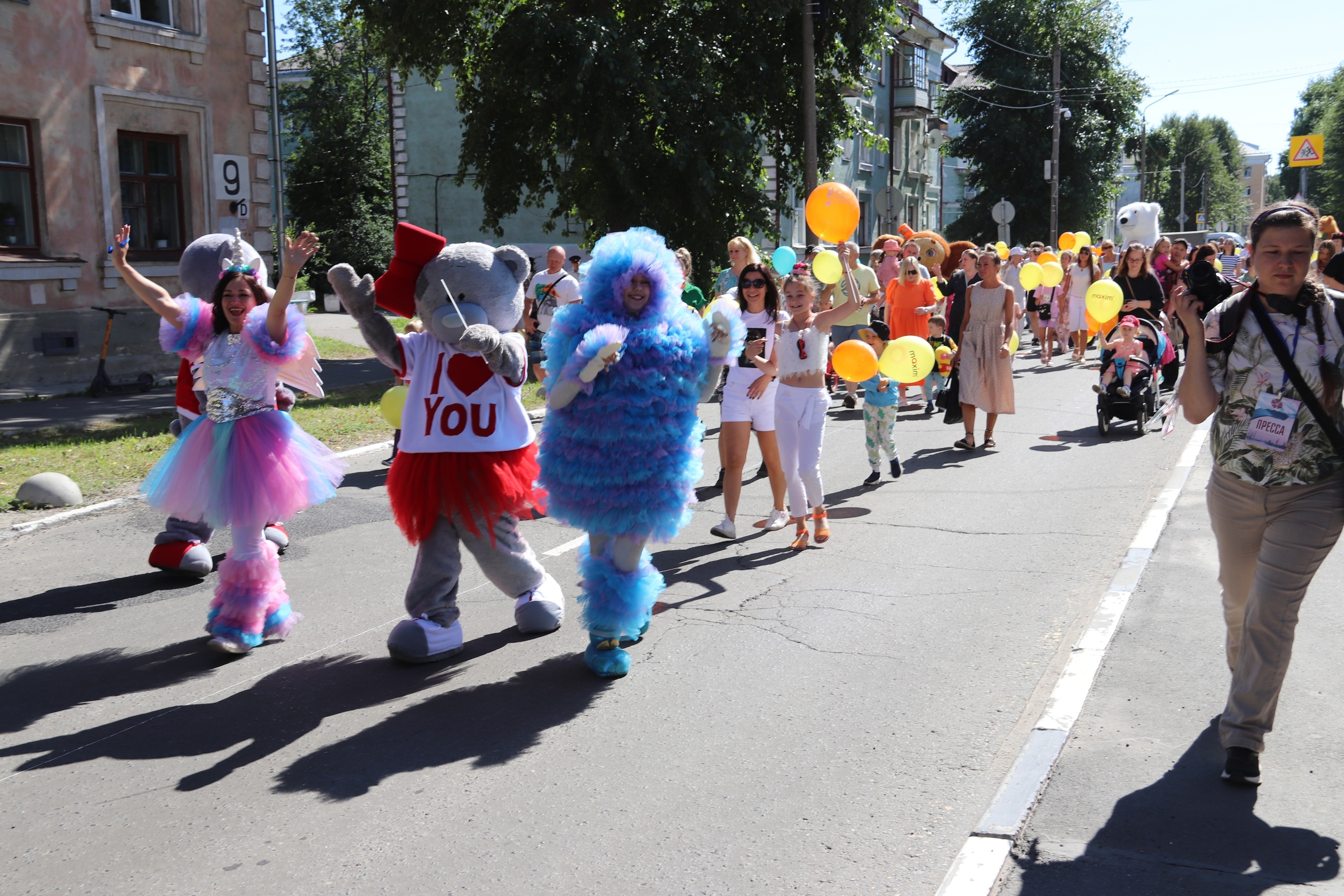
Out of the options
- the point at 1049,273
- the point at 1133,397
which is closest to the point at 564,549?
the point at 1133,397

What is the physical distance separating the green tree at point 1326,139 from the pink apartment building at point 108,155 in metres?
45.1

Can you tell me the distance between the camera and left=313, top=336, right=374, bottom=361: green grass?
2097cm

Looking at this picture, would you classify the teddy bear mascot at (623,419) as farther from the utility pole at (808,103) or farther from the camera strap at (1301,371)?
the utility pole at (808,103)

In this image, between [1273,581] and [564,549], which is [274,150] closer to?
[564,549]

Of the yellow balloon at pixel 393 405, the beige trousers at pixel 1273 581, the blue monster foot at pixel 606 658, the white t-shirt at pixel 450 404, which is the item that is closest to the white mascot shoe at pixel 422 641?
the blue monster foot at pixel 606 658

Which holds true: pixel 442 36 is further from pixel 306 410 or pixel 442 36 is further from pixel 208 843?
pixel 208 843

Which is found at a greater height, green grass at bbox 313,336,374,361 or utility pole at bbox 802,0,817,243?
utility pole at bbox 802,0,817,243

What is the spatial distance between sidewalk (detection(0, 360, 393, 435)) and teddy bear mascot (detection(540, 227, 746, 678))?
30.8 ft

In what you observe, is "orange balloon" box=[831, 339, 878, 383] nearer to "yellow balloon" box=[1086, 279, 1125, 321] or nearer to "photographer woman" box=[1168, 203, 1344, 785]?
"photographer woman" box=[1168, 203, 1344, 785]

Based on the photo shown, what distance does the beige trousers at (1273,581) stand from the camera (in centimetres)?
399

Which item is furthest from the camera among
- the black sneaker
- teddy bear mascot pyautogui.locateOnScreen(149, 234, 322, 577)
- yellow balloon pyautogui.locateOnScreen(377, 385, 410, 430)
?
yellow balloon pyautogui.locateOnScreen(377, 385, 410, 430)

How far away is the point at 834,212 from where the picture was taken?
870cm

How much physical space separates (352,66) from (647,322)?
49.0 m

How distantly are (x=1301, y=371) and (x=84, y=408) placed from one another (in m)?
13.6
